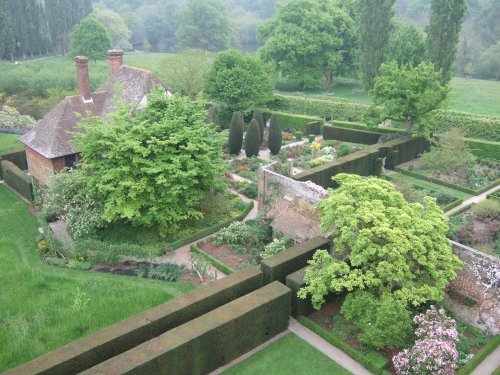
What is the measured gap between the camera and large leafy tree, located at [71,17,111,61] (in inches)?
2982

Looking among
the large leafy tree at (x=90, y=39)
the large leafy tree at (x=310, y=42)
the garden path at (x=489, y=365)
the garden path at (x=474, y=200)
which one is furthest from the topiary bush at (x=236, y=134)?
the large leafy tree at (x=90, y=39)

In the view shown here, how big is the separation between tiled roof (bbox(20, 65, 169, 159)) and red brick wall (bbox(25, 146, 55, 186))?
2.03 feet

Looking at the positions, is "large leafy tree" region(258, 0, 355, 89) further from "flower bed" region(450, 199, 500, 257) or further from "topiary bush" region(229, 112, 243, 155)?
"flower bed" region(450, 199, 500, 257)

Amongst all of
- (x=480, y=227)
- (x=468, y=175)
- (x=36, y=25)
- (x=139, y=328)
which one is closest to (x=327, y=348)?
(x=139, y=328)

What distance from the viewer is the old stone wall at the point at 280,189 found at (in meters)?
23.4

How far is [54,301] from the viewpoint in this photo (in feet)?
65.0

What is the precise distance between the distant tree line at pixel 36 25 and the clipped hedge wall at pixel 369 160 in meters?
58.2

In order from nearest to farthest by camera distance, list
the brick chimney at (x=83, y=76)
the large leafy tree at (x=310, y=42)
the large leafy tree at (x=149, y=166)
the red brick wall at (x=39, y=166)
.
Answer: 1. the large leafy tree at (x=149, y=166)
2. the red brick wall at (x=39, y=166)
3. the brick chimney at (x=83, y=76)
4. the large leafy tree at (x=310, y=42)

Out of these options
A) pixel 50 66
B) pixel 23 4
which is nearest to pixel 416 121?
pixel 50 66

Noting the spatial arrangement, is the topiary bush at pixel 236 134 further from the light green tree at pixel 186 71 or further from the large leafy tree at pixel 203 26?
the large leafy tree at pixel 203 26

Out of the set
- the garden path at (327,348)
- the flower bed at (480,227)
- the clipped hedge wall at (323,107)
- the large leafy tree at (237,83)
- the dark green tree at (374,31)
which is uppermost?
the dark green tree at (374,31)

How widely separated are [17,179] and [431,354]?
2799 centimetres

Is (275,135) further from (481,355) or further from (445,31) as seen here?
(481,355)

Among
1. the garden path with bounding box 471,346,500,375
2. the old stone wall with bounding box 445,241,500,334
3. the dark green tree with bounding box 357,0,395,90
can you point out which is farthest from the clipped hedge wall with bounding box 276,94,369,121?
the garden path with bounding box 471,346,500,375
